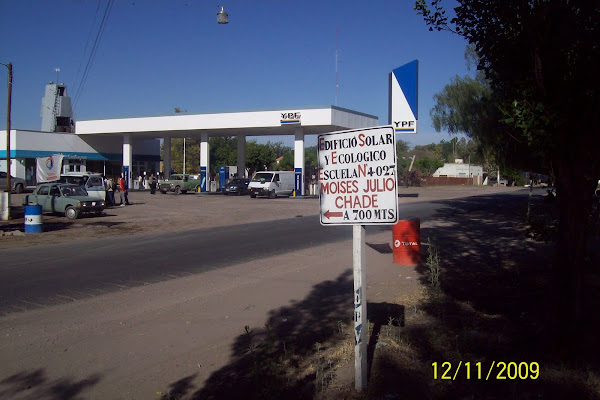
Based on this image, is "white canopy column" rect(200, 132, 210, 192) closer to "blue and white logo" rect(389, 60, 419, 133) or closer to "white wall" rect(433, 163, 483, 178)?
"blue and white logo" rect(389, 60, 419, 133)

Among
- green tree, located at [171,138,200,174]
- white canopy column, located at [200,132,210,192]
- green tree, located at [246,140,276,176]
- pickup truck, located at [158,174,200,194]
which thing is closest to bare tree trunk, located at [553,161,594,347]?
pickup truck, located at [158,174,200,194]

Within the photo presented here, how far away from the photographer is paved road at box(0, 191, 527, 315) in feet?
28.8

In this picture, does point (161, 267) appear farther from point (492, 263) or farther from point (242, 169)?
point (242, 169)

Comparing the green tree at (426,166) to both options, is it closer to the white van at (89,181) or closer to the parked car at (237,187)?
the parked car at (237,187)

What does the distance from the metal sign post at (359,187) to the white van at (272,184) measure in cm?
3677

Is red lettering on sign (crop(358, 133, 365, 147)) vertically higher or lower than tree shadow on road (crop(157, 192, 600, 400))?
higher

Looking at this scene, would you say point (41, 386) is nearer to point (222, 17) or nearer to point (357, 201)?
point (357, 201)

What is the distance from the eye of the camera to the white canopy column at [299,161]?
43.6 meters

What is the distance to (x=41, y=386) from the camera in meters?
4.84

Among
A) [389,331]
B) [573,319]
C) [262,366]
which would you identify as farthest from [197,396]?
[573,319]

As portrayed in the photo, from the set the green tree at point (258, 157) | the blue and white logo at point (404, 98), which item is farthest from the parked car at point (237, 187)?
the blue and white logo at point (404, 98)

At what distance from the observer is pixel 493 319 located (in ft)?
21.6

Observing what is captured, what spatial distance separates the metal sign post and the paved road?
552cm

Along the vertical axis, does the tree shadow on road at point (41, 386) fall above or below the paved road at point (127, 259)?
below
